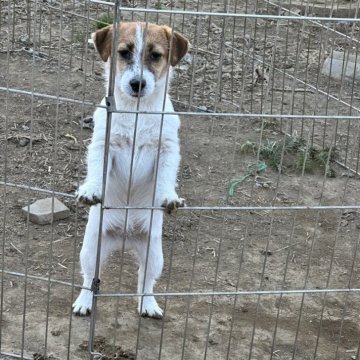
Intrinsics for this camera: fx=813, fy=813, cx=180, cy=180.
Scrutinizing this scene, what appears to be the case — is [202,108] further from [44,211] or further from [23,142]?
[44,211]

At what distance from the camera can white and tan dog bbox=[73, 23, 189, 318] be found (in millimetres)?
4102

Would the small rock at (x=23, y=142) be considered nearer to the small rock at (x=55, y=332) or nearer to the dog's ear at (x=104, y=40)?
the dog's ear at (x=104, y=40)

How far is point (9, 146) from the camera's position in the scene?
6.02 m

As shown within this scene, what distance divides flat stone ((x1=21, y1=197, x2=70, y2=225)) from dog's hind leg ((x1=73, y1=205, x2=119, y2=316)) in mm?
847

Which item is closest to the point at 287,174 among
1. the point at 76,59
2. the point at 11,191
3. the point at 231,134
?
the point at 231,134

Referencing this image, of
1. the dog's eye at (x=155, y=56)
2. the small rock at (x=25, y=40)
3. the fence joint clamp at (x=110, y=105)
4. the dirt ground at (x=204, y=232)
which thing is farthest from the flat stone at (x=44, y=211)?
the small rock at (x=25, y=40)

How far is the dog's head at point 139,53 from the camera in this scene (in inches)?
161

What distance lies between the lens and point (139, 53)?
4129mm

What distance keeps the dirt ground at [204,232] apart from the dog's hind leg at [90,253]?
6 centimetres

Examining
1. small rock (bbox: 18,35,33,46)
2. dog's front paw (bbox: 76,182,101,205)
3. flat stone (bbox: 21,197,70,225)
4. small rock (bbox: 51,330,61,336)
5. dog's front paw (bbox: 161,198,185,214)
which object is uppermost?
small rock (bbox: 18,35,33,46)

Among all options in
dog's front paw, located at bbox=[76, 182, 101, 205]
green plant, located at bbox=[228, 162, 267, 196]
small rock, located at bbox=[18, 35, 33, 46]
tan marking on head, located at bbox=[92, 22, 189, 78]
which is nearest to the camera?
dog's front paw, located at bbox=[76, 182, 101, 205]

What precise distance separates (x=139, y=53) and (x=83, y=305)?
4.43 ft

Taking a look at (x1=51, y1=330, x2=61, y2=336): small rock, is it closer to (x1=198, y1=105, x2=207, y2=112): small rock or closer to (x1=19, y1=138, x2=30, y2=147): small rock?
(x1=19, y1=138, x2=30, y2=147): small rock

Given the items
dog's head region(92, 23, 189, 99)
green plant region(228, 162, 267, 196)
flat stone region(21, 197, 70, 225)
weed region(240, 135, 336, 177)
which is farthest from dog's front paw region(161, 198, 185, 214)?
weed region(240, 135, 336, 177)
